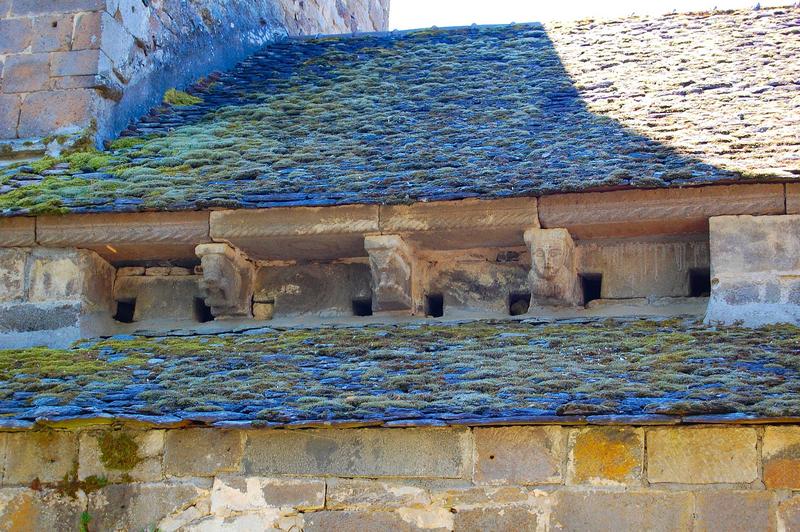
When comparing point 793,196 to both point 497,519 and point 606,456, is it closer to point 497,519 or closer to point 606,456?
point 606,456

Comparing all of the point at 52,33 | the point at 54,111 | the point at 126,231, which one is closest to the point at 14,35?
the point at 52,33

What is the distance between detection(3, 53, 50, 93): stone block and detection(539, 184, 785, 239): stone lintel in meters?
3.62

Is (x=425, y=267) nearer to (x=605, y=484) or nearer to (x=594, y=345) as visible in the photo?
(x=594, y=345)

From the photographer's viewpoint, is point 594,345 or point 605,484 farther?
point 594,345

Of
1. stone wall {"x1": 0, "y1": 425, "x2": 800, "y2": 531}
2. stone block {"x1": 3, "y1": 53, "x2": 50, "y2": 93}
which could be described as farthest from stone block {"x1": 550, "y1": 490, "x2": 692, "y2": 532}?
stone block {"x1": 3, "y1": 53, "x2": 50, "y2": 93}

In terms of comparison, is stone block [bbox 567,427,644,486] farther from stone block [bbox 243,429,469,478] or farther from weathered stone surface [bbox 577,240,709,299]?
weathered stone surface [bbox 577,240,709,299]

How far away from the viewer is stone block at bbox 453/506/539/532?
5578mm

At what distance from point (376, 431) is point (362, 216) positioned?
173cm

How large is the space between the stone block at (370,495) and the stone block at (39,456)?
3.93 feet

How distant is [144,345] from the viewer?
7.07m

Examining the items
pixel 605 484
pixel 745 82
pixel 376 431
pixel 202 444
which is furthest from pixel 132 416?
pixel 745 82

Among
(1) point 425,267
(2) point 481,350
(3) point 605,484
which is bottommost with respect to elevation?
(3) point 605,484

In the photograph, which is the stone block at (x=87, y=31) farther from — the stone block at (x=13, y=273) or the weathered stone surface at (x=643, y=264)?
the weathered stone surface at (x=643, y=264)

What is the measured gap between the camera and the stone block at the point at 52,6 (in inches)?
349
